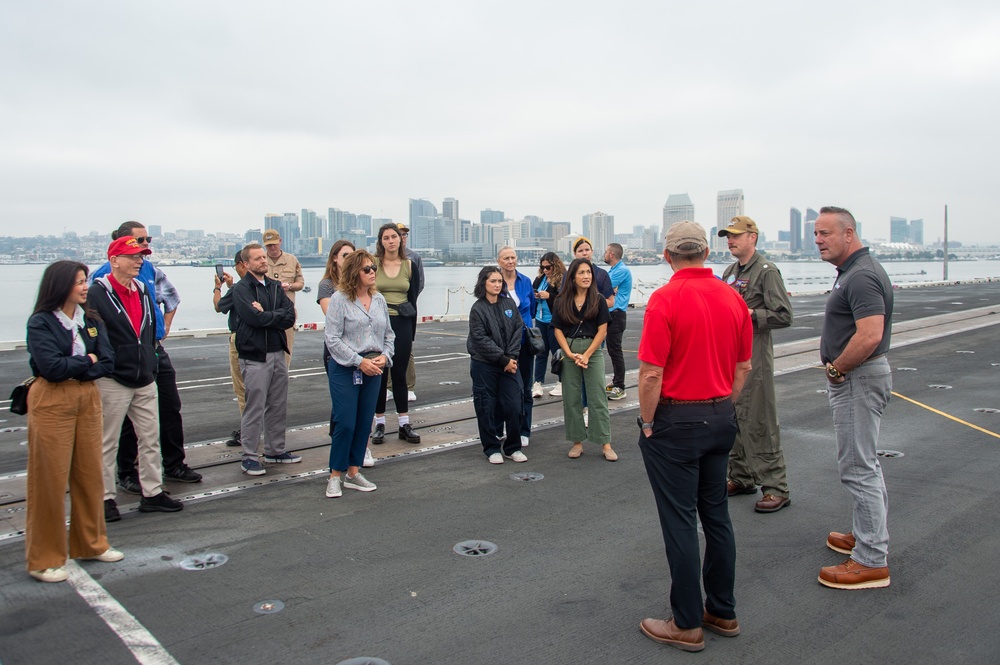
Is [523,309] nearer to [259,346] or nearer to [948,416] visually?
[259,346]

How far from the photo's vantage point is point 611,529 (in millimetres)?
5109

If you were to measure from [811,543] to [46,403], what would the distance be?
4.82m

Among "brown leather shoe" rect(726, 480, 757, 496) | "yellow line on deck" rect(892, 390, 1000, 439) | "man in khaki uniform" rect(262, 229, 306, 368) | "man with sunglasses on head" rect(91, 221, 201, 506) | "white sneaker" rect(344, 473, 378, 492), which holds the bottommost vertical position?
"yellow line on deck" rect(892, 390, 1000, 439)

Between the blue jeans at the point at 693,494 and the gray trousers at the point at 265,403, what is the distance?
399cm

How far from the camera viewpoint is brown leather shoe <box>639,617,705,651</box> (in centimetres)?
354

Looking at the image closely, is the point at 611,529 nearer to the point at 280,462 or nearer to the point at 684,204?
the point at 280,462

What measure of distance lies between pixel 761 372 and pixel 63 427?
15.5 ft

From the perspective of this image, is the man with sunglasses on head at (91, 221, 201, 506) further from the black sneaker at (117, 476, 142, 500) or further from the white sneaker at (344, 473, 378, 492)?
the white sneaker at (344, 473, 378, 492)

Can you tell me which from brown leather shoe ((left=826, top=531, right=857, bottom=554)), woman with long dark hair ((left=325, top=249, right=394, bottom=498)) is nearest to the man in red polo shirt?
brown leather shoe ((left=826, top=531, right=857, bottom=554))

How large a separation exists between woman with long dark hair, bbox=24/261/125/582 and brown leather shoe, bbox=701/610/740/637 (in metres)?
3.53

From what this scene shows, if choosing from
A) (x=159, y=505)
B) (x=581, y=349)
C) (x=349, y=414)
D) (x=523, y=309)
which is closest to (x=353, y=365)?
(x=349, y=414)

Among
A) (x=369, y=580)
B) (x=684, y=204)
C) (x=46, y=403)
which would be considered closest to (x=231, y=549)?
(x=369, y=580)

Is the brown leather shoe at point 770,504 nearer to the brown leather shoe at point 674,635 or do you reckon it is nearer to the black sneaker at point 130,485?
the brown leather shoe at point 674,635

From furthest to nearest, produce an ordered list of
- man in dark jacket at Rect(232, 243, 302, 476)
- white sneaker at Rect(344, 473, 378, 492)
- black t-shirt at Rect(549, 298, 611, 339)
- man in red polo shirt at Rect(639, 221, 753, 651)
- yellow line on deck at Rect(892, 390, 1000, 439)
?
yellow line on deck at Rect(892, 390, 1000, 439)
black t-shirt at Rect(549, 298, 611, 339)
man in dark jacket at Rect(232, 243, 302, 476)
white sneaker at Rect(344, 473, 378, 492)
man in red polo shirt at Rect(639, 221, 753, 651)
